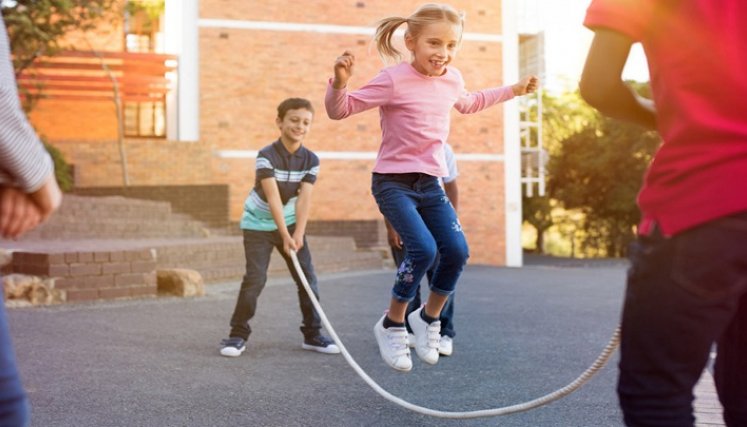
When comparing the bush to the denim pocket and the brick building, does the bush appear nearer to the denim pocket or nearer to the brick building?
the brick building

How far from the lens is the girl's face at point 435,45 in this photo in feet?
14.7

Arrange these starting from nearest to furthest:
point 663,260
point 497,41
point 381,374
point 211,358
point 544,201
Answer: point 663,260 → point 381,374 → point 211,358 → point 497,41 → point 544,201

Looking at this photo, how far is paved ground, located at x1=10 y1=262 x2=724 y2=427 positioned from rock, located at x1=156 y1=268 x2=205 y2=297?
271 millimetres

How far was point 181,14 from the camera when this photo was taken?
22641mm

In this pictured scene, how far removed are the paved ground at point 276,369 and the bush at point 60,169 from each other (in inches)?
367

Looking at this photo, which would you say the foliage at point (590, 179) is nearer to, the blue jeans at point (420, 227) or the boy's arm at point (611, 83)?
the blue jeans at point (420, 227)

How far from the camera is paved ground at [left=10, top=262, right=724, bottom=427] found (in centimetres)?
471

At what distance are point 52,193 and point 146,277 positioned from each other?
349 inches

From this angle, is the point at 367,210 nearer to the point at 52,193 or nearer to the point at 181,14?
the point at 181,14

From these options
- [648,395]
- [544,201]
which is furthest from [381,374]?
[544,201]

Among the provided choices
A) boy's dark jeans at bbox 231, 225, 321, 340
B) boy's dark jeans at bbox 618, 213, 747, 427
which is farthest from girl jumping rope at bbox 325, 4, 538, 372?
boy's dark jeans at bbox 618, 213, 747, 427

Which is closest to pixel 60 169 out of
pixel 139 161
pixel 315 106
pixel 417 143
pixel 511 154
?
pixel 139 161

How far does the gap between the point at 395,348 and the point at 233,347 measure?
7.13 ft

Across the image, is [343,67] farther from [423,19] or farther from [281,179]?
[281,179]
